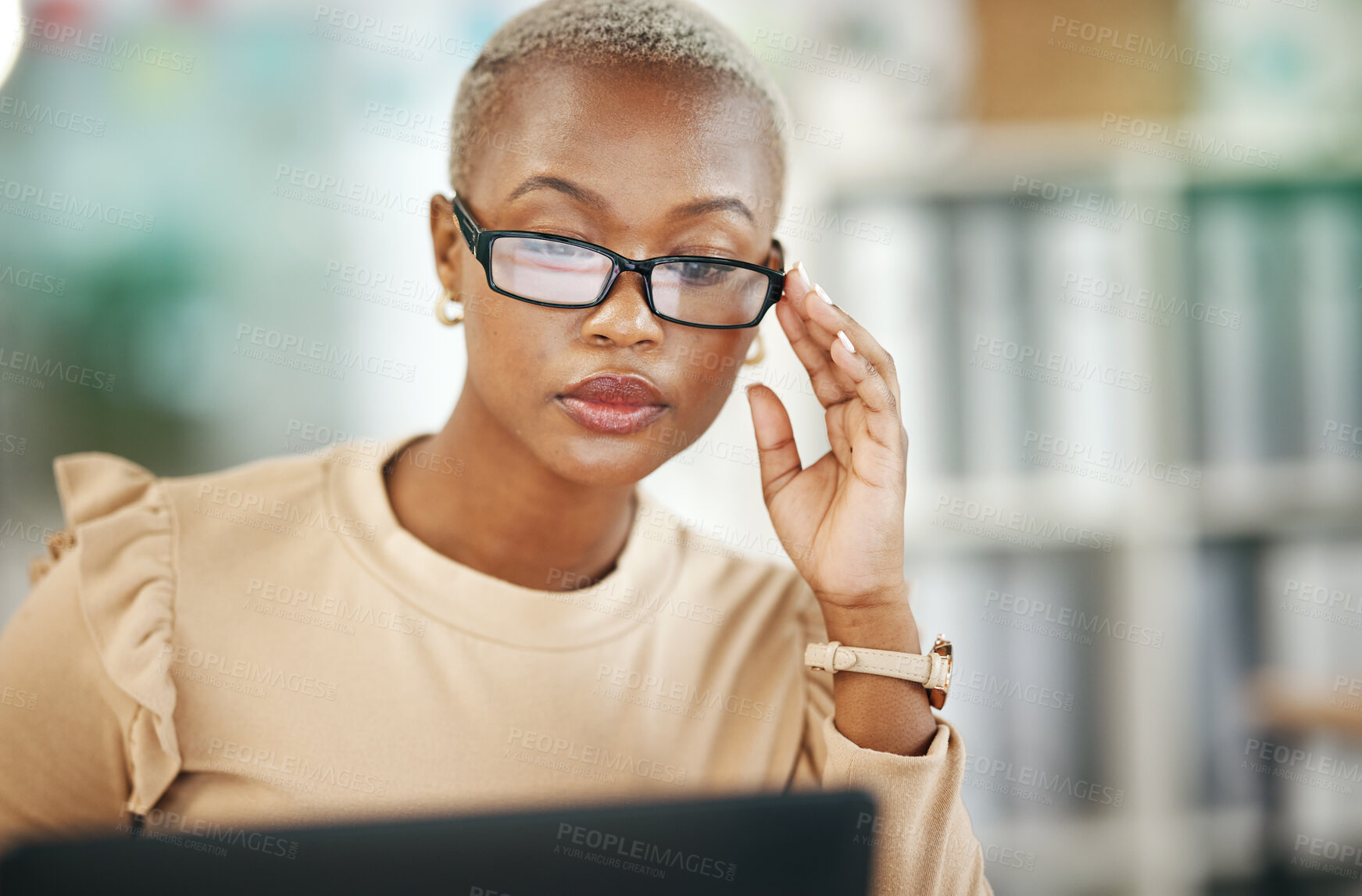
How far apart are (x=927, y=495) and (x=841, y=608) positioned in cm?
97

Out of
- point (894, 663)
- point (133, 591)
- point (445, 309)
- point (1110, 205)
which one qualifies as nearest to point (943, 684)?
point (894, 663)

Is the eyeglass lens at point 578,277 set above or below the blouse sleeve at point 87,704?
above

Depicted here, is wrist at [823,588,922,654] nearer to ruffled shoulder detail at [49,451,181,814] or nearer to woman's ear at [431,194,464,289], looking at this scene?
woman's ear at [431,194,464,289]

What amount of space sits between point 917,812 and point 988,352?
1144mm

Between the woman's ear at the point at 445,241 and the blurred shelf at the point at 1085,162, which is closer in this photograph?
the woman's ear at the point at 445,241

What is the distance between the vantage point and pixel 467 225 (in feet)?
3.10

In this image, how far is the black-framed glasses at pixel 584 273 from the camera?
35.0 inches

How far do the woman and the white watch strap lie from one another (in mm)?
15

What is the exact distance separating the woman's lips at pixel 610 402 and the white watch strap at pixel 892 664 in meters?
0.27

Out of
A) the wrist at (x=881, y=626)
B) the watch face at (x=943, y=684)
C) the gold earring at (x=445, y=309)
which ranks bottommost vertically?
the watch face at (x=943, y=684)

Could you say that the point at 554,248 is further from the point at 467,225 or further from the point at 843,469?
the point at 843,469

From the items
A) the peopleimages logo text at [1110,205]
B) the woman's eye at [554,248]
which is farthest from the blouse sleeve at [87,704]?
the peopleimages logo text at [1110,205]

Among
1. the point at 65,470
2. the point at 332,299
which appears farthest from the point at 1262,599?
the point at 65,470

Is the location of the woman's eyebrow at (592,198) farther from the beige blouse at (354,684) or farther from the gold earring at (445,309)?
the beige blouse at (354,684)
